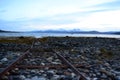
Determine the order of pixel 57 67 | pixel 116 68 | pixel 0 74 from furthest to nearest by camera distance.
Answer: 1. pixel 116 68
2. pixel 57 67
3. pixel 0 74

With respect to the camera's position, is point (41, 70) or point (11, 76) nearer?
point (11, 76)

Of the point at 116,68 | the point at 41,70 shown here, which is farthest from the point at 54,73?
the point at 116,68

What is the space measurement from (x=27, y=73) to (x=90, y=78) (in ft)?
4.60

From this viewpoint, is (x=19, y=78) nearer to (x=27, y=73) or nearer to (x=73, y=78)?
(x=27, y=73)

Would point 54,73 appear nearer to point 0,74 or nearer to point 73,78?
point 73,78

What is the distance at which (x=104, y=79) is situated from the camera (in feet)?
15.9

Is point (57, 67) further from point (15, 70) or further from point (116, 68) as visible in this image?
point (116, 68)

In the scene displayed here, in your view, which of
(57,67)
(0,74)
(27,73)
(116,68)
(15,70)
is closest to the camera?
(0,74)

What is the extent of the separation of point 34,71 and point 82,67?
4.72 feet

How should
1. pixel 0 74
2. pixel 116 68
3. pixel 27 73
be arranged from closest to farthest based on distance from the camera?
pixel 0 74 → pixel 27 73 → pixel 116 68

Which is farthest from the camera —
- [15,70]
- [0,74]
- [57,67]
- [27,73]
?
[57,67]

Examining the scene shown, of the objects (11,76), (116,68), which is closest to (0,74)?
(11,76)

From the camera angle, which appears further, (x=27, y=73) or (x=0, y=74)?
(x=27, y=73)

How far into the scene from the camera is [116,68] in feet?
20.8
